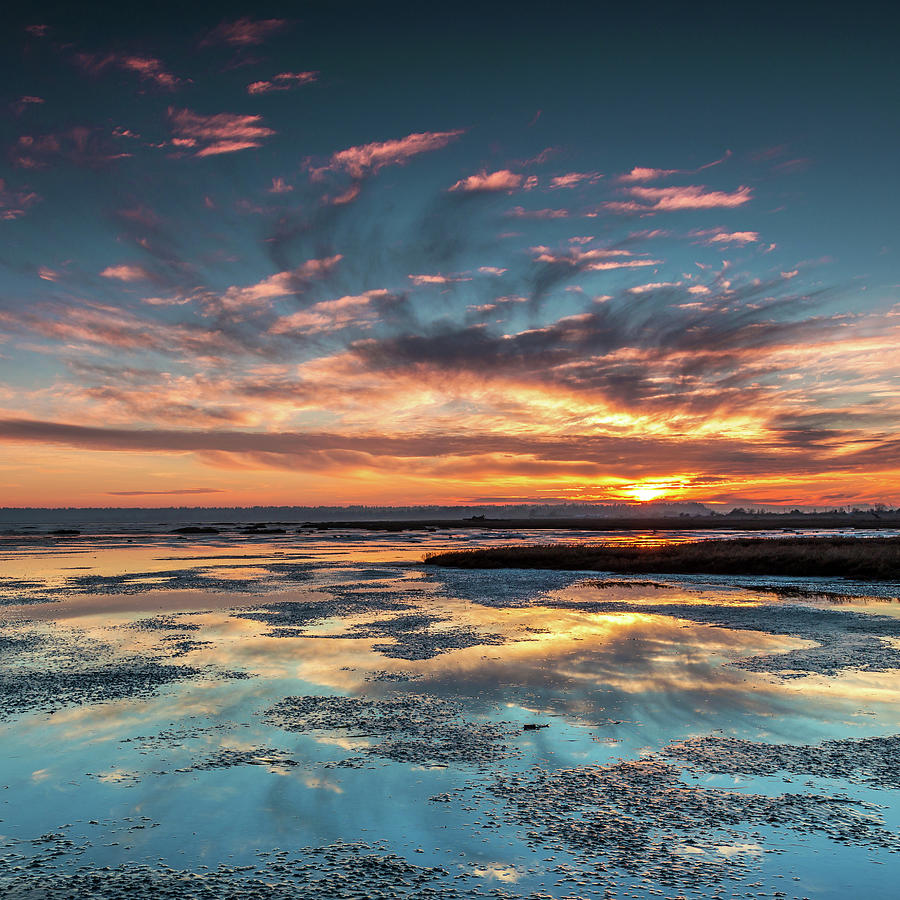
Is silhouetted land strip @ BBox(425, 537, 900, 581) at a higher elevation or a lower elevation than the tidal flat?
lower

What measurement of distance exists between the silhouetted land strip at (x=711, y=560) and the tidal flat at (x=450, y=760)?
21801 mm

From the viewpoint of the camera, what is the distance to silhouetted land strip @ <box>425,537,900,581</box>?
4084 cm

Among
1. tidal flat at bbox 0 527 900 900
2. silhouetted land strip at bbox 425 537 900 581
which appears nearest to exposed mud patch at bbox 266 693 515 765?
tidal flat at bbox 0 527 900 900

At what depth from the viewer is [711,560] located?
1848 inches

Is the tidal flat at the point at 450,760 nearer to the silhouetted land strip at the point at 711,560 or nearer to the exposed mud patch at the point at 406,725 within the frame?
the exposed mud patch at the point at 406,725

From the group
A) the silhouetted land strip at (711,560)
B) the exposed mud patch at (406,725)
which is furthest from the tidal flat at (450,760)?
the silhouetted land strip at (711,560)

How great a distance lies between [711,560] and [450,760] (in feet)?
136

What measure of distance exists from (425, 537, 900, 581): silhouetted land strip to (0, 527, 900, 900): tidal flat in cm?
2180

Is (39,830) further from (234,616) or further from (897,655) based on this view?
(897,655)

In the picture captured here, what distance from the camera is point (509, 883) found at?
21.5 ft

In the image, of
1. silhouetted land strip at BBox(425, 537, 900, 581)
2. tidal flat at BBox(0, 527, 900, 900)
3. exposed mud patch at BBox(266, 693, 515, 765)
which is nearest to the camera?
tidal flat at BBox(0, 527, 900, 900)

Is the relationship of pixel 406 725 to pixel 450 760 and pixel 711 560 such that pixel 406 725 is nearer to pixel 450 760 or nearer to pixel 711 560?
pixel 450 760

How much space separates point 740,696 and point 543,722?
437 centimetres

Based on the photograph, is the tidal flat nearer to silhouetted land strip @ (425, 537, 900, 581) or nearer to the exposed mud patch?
the exposed mud patch
